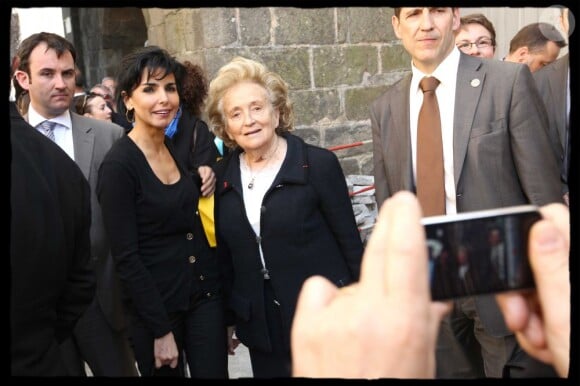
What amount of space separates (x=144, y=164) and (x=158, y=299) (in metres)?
0.42

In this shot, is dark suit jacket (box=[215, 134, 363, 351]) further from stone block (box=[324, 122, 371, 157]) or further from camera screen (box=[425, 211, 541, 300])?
stone block (box=[324, 122, 371, 157])

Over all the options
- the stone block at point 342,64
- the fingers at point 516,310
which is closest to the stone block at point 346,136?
the stone block at point 342,64

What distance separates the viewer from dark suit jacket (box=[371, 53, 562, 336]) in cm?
199

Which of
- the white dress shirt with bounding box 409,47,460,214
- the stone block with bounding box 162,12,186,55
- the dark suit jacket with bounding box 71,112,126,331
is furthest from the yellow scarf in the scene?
the stone block with bounding box 162,12,186,55

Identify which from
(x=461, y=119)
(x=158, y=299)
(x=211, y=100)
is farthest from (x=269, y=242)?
(x=461, y=119)

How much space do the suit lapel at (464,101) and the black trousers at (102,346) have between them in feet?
3.91

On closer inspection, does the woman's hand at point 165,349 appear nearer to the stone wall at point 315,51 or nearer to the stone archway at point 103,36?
the stone wall at point 315,51

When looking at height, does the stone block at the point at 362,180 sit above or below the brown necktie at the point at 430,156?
below

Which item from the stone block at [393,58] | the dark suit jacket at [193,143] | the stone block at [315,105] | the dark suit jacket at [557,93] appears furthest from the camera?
the stone block at [393,58]

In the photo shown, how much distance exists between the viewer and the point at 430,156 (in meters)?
2.04

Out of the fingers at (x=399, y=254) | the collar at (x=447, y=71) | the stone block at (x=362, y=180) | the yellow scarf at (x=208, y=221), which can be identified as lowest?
the stone block at (x=362, y=180)

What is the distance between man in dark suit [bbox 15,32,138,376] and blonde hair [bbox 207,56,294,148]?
389 mm

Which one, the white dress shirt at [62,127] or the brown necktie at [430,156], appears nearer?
the brown necktie at [430,156]

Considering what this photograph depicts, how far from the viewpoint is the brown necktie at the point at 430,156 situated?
203 cm
